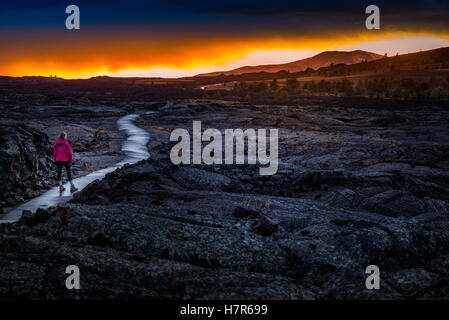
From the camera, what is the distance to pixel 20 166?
671 inches

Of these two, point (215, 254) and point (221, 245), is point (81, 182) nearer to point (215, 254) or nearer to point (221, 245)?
point (221, 245)

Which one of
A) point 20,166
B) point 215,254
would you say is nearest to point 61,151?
point 20,166

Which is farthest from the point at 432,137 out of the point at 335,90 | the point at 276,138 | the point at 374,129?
the point at 335,90

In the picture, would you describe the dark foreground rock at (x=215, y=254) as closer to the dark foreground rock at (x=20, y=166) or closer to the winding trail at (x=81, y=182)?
the winding trail at (x=81, y=182)

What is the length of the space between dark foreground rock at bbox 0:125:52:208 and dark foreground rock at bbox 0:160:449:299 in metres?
7.80

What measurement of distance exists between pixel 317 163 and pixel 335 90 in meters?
117

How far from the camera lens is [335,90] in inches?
5271

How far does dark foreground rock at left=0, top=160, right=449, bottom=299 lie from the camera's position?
6820 millimetres

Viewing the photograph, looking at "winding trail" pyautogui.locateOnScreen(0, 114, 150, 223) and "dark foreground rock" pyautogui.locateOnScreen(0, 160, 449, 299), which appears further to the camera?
"winding trail" pyautogui.locateOnScreen(0, 114, 150, 223)

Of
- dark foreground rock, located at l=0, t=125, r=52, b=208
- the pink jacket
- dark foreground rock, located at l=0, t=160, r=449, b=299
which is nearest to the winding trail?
dark foreground rock, located at l=0, t=125, r=52, b=208

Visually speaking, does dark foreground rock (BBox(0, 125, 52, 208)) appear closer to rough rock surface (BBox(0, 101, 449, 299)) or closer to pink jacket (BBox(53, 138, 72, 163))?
pink jacket (BBox(53, 138, 72, 163))

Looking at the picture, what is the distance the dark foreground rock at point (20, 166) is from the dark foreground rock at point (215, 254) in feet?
25.6

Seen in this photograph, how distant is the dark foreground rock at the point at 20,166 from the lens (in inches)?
614

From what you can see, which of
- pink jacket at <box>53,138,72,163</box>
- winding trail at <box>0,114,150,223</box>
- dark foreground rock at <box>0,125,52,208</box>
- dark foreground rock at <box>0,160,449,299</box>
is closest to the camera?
dark foreground rock at <box>0,160,449,299</box>
